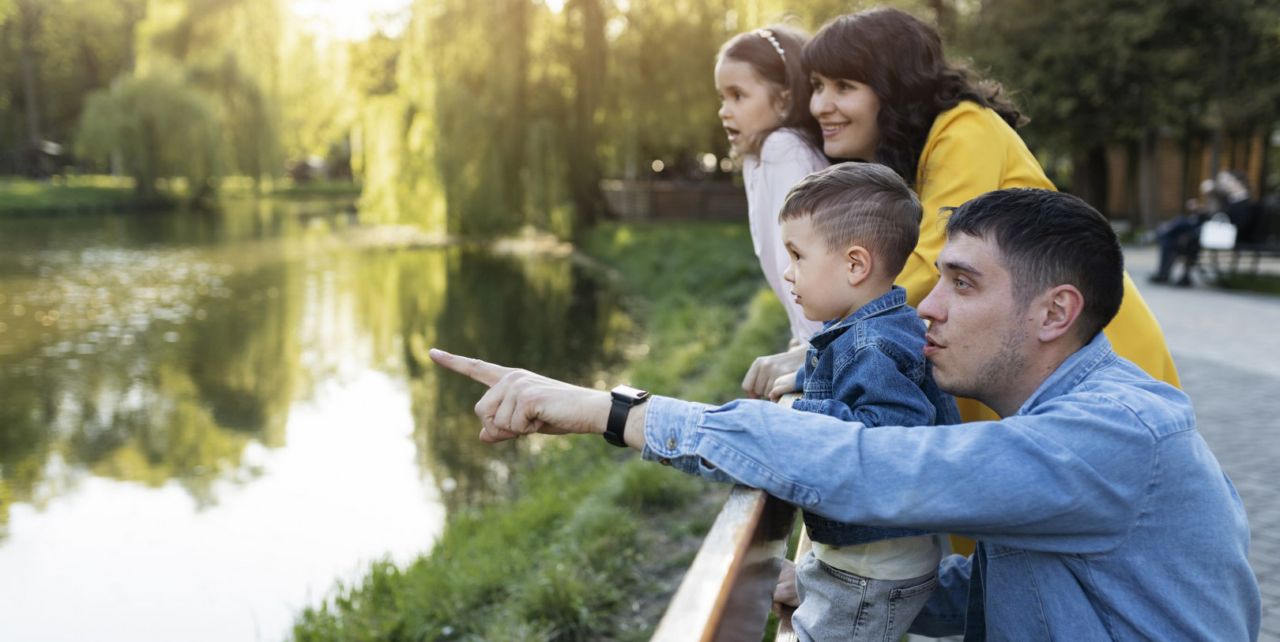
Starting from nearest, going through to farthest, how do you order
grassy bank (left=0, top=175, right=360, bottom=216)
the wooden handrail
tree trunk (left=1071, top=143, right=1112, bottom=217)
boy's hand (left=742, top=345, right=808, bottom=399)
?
the wooden handrail → boy's hand (left=742, top=345, right=808, bottom=399) → tree trunk (left=1071, top=143, right=1112, bottom=217) → grassy bank (left=0, top=175, right=360, bottom=216)

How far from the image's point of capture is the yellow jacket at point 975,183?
7.14 feet

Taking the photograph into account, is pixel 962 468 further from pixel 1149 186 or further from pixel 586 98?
pixel 1149 186

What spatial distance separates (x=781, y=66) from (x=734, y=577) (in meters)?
1.76

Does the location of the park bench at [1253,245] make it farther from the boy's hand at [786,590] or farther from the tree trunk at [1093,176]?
the boy's hand at [786,590]

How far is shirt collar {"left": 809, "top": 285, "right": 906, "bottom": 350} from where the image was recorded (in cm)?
177

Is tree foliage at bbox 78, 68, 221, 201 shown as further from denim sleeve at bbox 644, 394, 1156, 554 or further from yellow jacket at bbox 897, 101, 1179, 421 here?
denim sleeve at bbox 644, 394, 1156, 554

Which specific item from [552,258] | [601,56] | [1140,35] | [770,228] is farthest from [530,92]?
[770,228]

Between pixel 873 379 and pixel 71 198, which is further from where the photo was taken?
pixel 71 198

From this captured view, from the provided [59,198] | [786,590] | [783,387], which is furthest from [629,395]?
[59,198]

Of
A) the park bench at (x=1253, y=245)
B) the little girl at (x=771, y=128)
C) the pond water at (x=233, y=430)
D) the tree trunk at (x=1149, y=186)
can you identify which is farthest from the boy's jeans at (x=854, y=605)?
the tree trunk at (x=1149, y=186)

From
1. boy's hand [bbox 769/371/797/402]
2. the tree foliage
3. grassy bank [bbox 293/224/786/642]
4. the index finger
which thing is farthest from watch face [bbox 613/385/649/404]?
the tree foliage

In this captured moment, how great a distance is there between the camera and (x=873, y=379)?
165 cm

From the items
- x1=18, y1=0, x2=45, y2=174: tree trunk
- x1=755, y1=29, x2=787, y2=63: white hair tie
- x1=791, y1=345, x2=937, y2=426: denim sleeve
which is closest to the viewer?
x1=791, y1=345, x2=937, y2=426: denim sleeve

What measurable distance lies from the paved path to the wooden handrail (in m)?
2.34
